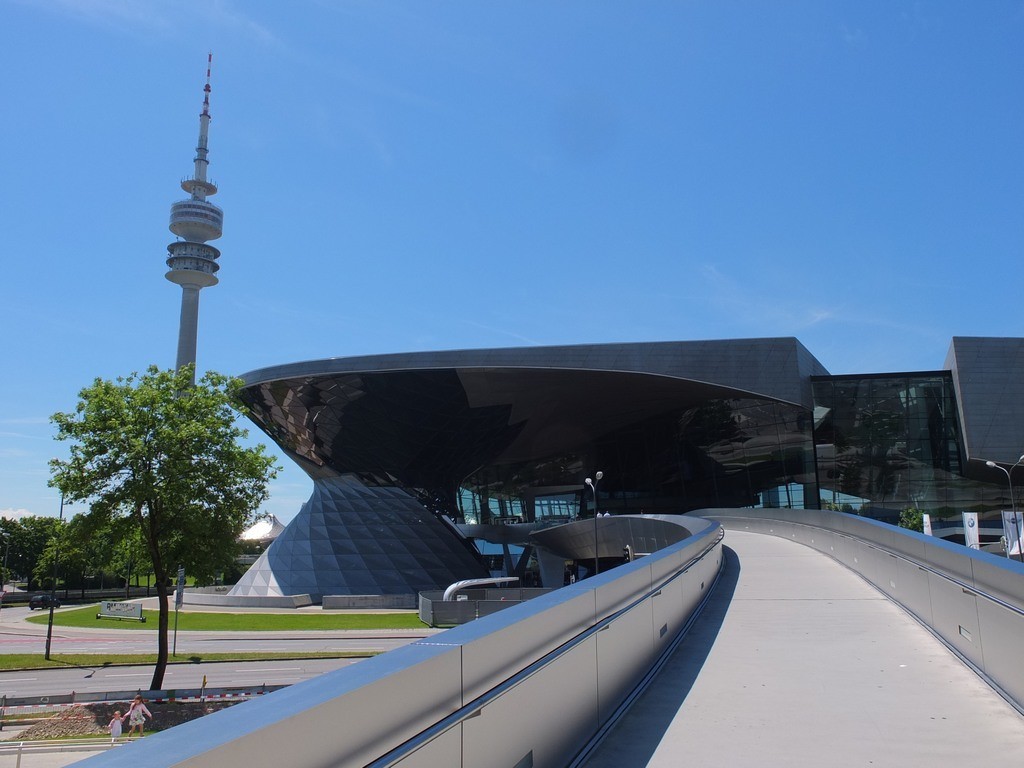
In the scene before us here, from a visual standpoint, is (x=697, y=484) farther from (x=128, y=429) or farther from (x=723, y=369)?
(x=128, y=429)

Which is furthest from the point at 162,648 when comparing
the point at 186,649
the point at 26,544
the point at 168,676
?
the point at 26,544

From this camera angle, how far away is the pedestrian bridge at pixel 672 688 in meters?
2.33

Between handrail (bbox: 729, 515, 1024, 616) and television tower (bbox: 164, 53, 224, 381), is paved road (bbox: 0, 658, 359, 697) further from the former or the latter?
television tower (bbox: 164, 53, 224, 381)

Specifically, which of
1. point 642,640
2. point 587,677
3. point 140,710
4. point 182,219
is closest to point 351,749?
point 587,677

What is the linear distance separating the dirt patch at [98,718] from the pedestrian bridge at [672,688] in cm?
1592

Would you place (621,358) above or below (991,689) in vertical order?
above

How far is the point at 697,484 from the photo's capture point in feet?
201

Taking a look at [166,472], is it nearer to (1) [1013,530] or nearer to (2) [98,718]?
(2) [98,718]

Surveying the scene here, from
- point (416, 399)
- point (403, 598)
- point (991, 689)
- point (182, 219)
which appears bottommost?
point (403, 598)

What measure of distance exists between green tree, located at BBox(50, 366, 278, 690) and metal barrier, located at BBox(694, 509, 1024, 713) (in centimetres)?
2108

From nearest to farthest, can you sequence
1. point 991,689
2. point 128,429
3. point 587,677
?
point 587,677
point 991,689
point 128,429

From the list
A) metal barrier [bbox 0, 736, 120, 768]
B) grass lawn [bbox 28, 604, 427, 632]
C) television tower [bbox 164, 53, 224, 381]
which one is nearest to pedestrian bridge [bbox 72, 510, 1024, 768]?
metal barrier [bbox 0, 736, 120, 768]

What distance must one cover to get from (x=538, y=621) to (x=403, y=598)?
1840 inches

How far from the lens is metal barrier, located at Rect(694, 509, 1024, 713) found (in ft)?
16.9
